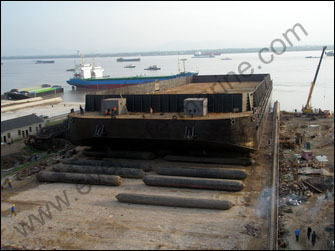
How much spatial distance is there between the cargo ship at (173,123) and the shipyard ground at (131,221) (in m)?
2.97

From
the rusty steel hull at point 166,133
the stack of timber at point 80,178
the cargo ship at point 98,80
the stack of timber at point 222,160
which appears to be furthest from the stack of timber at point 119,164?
the cargo ship at point 98,80

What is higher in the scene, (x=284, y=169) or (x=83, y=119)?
(x=83, y=119)

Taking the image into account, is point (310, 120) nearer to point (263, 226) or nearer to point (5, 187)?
point (263, 226)

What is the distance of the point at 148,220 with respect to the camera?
42.3ft

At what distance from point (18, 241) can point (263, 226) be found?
833cm

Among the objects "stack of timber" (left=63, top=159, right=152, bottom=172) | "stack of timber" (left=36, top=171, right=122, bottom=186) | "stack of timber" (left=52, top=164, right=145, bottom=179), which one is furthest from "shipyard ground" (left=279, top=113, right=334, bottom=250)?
"stack of timber" (left=36, top=171, right=122, bottom=186)

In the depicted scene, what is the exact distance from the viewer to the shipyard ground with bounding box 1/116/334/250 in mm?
11039

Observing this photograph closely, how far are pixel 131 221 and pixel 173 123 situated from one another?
653 centimetres

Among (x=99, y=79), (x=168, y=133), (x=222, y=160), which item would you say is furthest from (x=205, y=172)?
(x=99, y=79)

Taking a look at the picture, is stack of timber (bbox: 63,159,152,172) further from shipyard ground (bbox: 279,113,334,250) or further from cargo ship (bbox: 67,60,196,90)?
cargo ship (bbox: 67,60,196,90)

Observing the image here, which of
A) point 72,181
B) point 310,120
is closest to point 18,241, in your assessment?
point 72,181

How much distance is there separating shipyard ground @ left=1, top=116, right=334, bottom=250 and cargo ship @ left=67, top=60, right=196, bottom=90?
160 feet

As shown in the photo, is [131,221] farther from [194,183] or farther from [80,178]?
[80,178]

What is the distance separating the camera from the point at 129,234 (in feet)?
38.9
